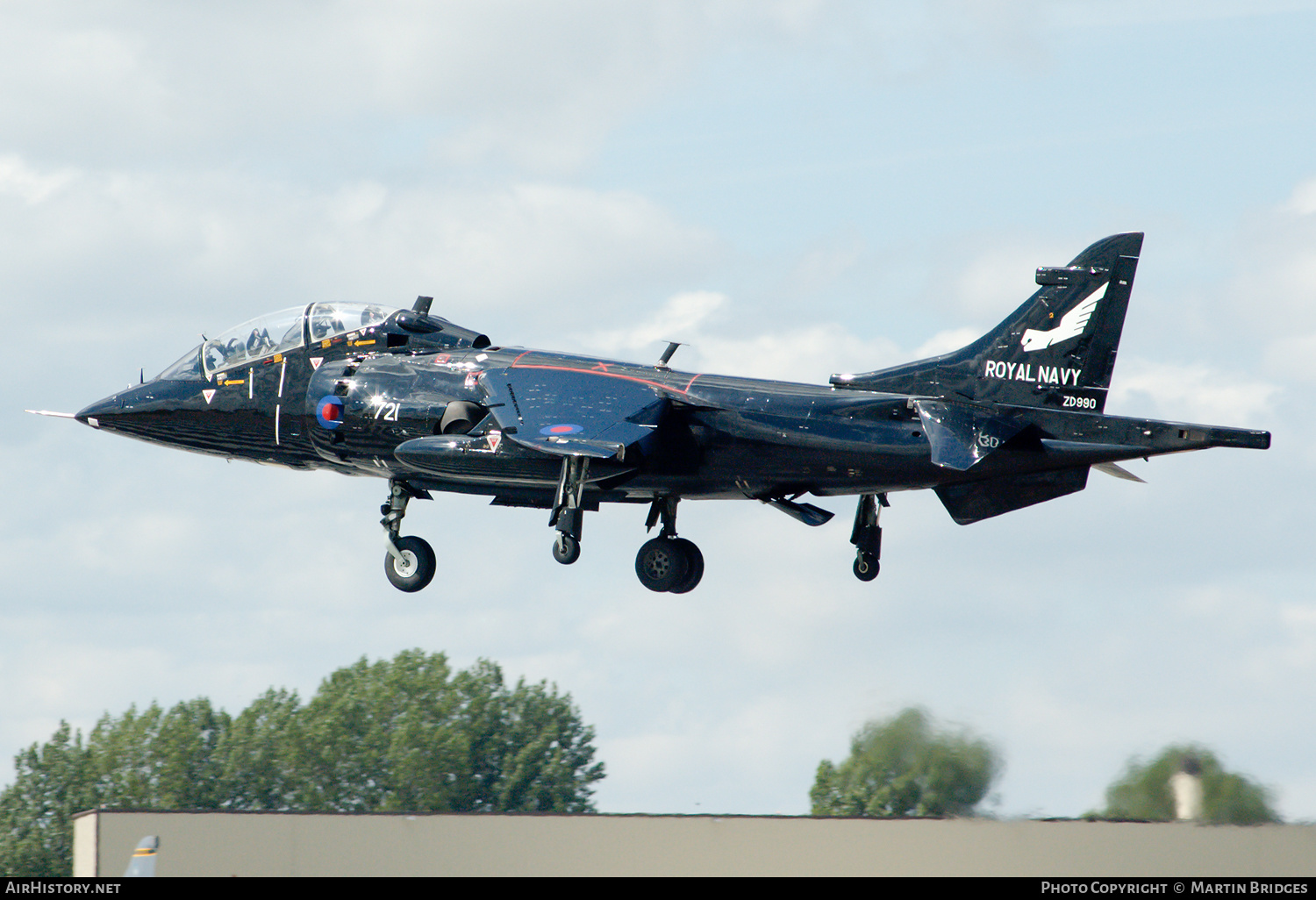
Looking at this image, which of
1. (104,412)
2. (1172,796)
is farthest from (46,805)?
(1172,796)

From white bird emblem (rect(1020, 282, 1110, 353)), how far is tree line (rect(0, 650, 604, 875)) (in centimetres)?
4142

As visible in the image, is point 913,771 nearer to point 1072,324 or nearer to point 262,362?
point 1072,324

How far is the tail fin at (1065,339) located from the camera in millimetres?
26750

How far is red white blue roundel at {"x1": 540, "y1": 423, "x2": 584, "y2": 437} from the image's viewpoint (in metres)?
26.9

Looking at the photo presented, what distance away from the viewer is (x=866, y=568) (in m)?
29.6

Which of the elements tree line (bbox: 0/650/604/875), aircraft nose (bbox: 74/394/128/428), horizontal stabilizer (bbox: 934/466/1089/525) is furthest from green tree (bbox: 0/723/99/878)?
horizontal stabilizer (bbox: 934/466/1089/525)

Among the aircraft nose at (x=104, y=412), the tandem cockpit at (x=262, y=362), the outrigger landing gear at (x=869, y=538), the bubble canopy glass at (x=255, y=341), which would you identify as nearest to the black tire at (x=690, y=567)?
the outrigger landing gear at (x=869, y=538)

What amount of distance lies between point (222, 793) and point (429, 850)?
136ft

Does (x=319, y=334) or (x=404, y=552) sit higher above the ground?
(x=319, y=334)

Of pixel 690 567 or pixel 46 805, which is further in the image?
pixel 46 805

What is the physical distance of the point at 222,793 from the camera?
2635 inches

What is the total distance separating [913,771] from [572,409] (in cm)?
834

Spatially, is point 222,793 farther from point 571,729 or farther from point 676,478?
point 676,478
